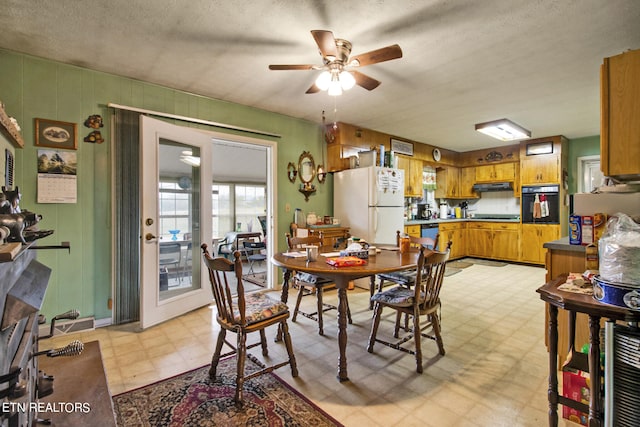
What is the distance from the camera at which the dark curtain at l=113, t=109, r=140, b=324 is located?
296 cm

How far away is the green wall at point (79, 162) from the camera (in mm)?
2570

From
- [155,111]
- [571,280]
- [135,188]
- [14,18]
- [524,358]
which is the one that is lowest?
[524,358]

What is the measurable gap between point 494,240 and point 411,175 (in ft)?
7.71

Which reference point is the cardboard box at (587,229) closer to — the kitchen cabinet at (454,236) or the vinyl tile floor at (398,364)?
the vinyl tile floor at (398,364)

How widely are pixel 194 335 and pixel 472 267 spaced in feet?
16.4

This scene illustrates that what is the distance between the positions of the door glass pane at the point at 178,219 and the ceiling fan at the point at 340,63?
1638 millimetres

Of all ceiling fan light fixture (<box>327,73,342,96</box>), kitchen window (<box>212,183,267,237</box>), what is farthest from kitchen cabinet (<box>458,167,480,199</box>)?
ceiling fan light fixture (<box>327,73,342,96</box>)

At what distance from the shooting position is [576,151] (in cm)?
585

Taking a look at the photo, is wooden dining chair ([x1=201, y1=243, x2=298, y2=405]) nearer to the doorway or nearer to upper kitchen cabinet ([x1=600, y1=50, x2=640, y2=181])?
the doorway

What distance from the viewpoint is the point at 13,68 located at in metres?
2.52

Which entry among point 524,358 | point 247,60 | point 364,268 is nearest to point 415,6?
point 247,60

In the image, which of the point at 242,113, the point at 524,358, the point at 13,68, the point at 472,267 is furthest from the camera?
the point at 472,267

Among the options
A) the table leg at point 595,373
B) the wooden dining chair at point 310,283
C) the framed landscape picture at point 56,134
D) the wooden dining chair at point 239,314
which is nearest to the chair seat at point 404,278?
the wooden dining chair at point 310,283

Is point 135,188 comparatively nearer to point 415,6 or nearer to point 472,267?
point 415,6
